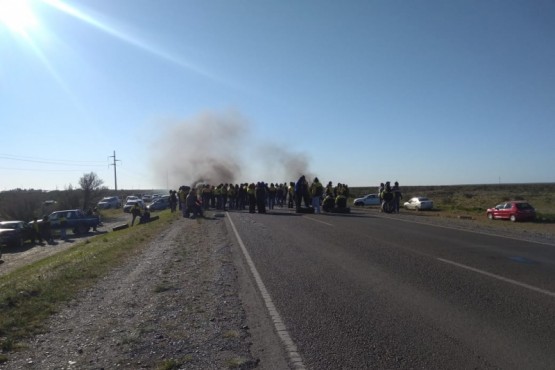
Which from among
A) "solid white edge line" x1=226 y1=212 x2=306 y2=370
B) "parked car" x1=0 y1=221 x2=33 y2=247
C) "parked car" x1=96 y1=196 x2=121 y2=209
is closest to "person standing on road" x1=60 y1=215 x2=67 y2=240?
"parked car" x1=0 y1=221 x2=33 y2=247

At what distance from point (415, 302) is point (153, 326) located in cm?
358

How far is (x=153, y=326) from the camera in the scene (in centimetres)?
659

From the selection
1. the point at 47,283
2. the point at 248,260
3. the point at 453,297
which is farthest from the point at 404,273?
the point at 47,283

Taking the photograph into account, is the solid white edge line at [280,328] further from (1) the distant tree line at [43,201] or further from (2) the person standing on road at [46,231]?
(1) the distant tree line at [43,201]

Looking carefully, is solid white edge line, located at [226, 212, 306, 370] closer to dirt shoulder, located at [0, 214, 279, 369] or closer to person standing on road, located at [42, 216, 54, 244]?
dirt shoulder, located at [0, 214, 279, 369]

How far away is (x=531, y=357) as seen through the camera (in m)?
5.02

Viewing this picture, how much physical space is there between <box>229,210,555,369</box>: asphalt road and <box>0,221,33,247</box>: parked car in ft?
62.7

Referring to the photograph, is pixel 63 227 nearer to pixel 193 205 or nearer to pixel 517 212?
pixel 193 205

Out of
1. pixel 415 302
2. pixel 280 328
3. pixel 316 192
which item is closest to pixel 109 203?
pixel 316 192

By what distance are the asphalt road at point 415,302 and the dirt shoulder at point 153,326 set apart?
70 centimetres

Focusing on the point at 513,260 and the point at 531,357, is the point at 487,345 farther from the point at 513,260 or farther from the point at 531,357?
the point at 513,260

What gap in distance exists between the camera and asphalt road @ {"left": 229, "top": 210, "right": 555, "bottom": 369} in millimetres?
5199

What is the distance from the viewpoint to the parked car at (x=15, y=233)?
27.7 m

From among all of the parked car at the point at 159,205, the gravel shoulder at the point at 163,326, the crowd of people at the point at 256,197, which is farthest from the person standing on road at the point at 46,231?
the parked car at the point at 159,205
